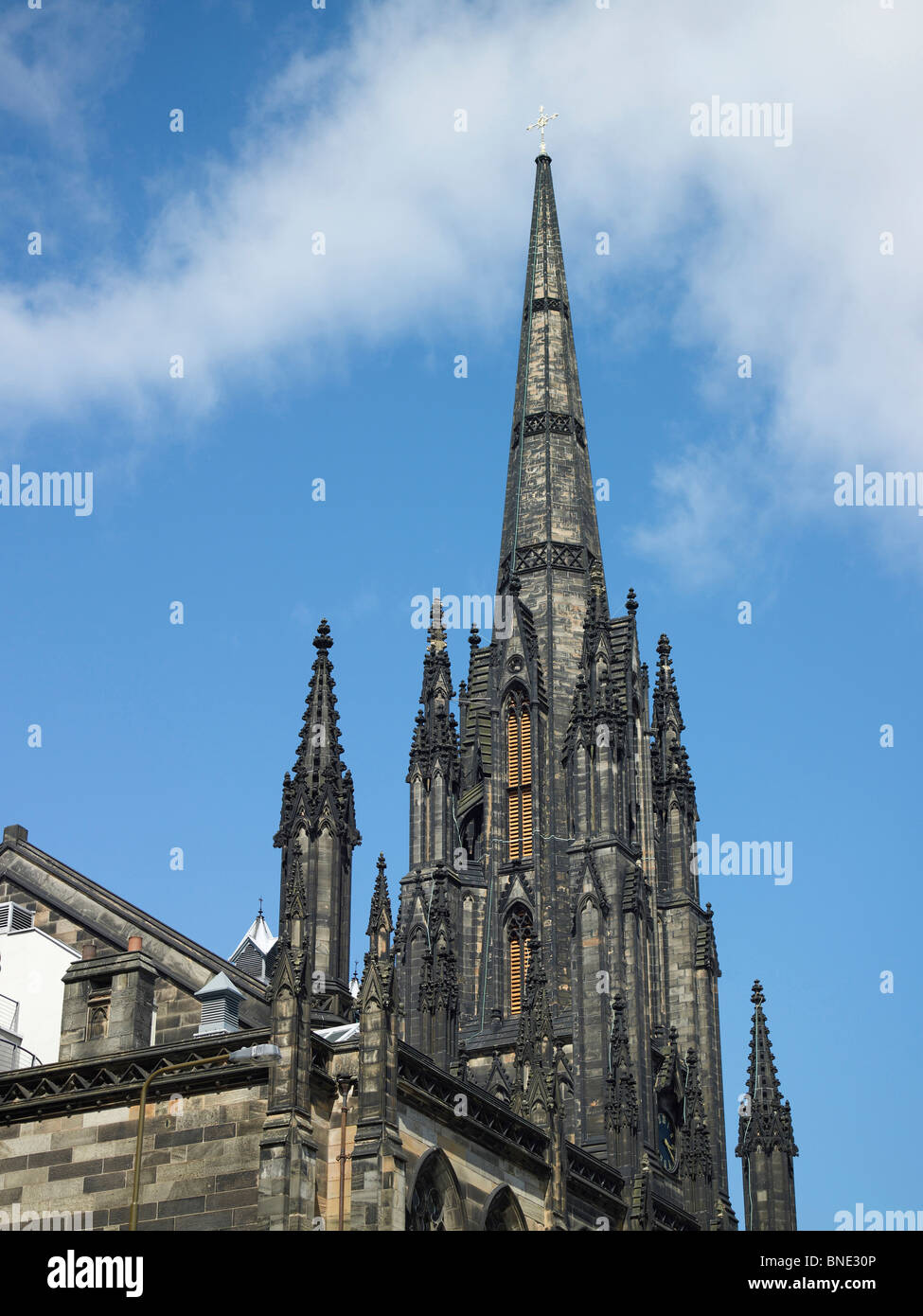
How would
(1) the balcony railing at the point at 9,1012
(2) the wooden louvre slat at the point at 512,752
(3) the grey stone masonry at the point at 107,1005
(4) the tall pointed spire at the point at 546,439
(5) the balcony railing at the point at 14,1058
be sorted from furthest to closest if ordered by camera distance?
(4) the tall pointed spire at the point at 546,439 → (2) the wooden louvre slat at the point at 512,752 → (1) the balcony railing at the point at 9,1012 → (5) the balcony railing at the point at 14,1058 → (3) the grey stone masonry at the point at 107,1005

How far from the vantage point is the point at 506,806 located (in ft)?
234

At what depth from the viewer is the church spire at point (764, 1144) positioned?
6419cm

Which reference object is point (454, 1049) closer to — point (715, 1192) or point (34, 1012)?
point (715, 1192)

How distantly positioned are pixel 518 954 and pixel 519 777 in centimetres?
645

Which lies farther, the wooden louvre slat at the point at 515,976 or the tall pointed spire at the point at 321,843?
the wooden louvre slat at the point at 515,976

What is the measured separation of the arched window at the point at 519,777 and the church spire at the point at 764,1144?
9.27m

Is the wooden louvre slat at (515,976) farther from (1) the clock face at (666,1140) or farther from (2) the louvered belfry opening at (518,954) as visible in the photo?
(1) the clock face at (666,1140)

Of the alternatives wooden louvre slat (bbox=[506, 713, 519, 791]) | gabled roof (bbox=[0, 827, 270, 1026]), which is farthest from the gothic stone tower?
gabled roof (bbox=[0, 827, 270, 1026])

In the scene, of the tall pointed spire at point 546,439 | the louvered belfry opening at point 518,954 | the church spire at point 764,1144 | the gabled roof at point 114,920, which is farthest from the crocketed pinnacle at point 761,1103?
the gabled roof at point 114,920

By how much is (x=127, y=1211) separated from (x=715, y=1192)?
36.3m

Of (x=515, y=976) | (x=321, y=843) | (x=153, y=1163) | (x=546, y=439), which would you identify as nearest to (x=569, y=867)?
(x=515, y=976)

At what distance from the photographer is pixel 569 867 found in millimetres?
68688
